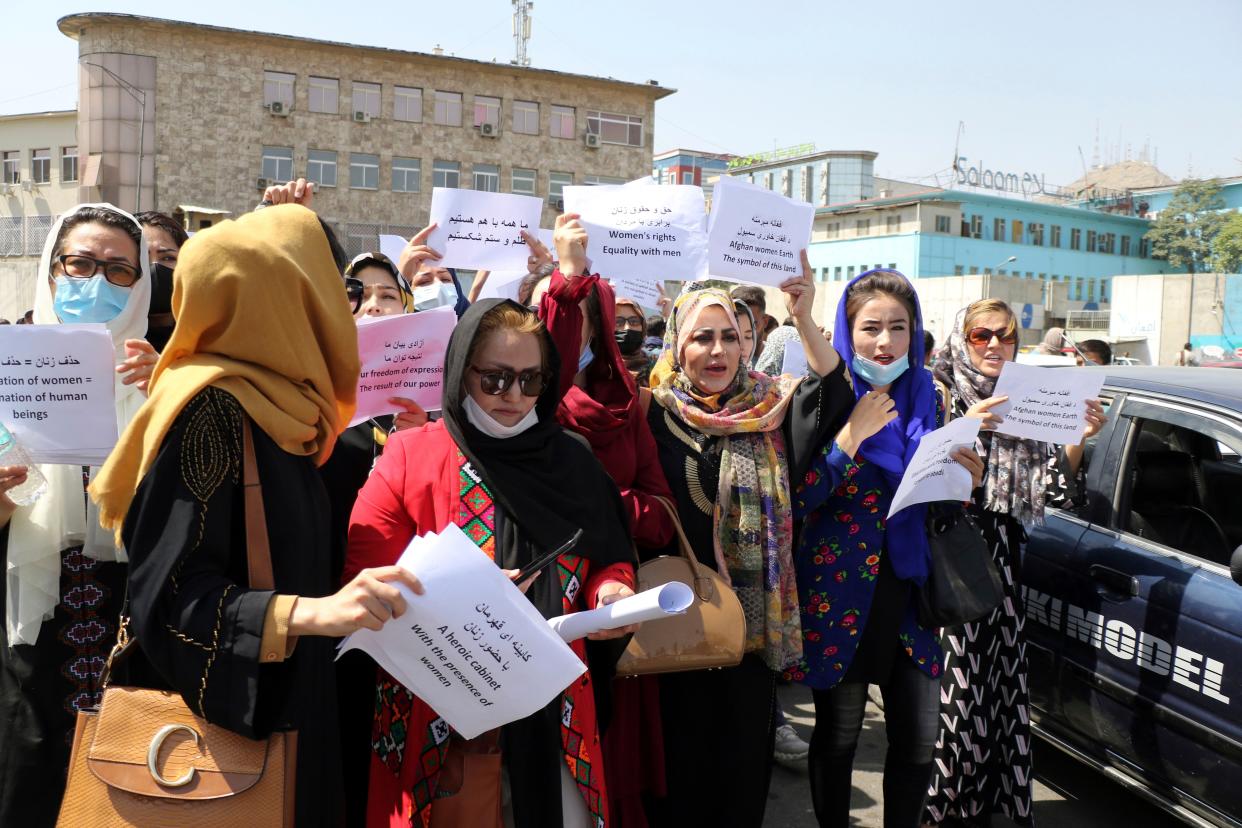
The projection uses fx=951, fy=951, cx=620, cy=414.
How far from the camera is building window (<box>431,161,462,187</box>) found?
38844mm

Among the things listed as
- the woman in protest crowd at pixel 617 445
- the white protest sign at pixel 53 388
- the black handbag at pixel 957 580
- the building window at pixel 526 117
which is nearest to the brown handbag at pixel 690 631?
the woman in protest crowd at pixel 617 445

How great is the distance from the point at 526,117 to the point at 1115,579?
39.3 m

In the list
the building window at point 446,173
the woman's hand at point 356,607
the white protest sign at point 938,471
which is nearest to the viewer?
the woman's hand at point 356,607

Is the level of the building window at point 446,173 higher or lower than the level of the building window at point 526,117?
lower


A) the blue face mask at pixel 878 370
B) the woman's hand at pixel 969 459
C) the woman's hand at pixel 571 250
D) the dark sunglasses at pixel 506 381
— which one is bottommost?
the woman's hand at pixel 969 459

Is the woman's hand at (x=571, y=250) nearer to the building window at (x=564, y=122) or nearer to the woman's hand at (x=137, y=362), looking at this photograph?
the woman's hand at (x=137, y=362)

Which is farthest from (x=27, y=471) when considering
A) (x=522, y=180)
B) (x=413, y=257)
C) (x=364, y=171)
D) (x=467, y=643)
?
(x=522, y=180)

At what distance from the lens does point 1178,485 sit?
3955mm

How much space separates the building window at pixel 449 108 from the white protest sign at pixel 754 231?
37.6 m

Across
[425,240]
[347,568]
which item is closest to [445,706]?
[347,568]

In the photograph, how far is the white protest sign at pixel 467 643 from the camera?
1.88 meters

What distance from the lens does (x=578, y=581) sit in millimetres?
2576

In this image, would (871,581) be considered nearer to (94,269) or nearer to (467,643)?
(467,643)

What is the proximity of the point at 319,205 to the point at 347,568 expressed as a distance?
37.1 meters
